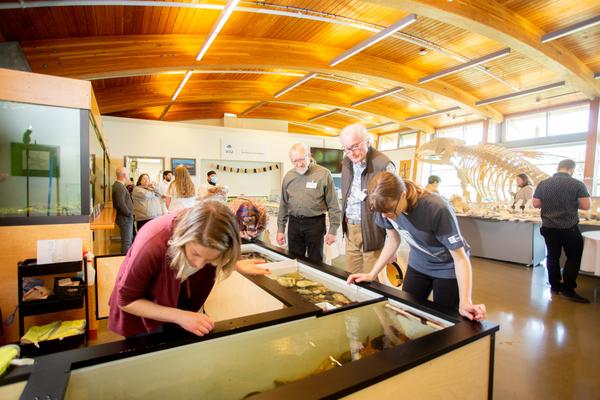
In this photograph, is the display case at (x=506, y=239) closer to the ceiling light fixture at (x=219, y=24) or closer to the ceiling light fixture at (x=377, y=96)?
the ceiling light fixture at (x=377, y=96)

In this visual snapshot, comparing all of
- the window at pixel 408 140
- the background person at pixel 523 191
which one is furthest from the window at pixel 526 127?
the background person at pixel 523 191

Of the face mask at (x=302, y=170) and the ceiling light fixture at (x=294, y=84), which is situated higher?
the ceiling light fixture at (x=294, y=84)

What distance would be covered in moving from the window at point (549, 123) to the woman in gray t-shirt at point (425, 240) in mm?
9684

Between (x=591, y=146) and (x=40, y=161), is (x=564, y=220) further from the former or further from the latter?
(x=591, y=146)

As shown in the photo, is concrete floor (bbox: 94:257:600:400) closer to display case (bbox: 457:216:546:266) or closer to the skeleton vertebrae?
display case (bbox: 457:216:546:266)

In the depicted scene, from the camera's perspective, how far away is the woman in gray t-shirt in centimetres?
Result: 138

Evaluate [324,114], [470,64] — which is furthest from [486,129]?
[324,114]

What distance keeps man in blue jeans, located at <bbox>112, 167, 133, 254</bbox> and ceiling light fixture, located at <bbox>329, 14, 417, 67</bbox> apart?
179 inches

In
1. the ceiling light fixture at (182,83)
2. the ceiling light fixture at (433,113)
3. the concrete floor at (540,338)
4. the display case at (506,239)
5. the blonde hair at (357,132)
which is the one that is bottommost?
the concrete floor at (540,338)

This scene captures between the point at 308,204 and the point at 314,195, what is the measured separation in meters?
0.09

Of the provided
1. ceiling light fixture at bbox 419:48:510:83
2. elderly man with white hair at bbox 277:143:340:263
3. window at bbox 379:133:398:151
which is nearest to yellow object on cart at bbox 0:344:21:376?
elderly man with white hair at bbox 277:143:340:263

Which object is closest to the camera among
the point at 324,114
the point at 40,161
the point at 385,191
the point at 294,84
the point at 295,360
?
the point at 295,360

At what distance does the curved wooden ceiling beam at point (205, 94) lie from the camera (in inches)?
319

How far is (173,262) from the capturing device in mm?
989
